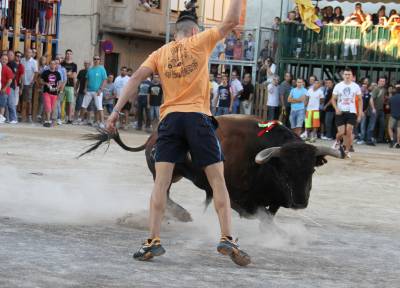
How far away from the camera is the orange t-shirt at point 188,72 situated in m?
6.36

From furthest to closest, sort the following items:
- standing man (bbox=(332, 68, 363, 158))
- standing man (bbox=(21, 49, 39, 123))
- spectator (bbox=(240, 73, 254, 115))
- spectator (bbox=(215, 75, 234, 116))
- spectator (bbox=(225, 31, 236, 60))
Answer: spectator (bbox=(225, 31, 236, 60)) → spectator (bbox=(240, 73, 254, 115)) → spectator (bbox=(215, 75, 234, 116)) → standing man (bbox=(21, 49, 39, 123)) → standing man (bbox=(332, 68, 363, 158))

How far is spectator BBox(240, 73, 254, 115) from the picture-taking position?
91.8 feet

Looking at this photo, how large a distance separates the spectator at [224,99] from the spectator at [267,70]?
8.29 ft

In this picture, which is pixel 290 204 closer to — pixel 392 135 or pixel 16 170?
pixel 16 170

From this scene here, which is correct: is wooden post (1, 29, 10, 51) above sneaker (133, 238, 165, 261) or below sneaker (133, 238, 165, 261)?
above

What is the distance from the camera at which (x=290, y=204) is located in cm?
779

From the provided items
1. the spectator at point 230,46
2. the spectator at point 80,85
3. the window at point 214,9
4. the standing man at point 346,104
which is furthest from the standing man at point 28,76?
the window at point 214,9

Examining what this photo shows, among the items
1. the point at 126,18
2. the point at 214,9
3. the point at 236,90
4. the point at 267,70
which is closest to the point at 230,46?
the point at 267,70

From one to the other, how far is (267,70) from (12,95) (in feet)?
29.5

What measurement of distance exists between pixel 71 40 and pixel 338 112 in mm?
20446

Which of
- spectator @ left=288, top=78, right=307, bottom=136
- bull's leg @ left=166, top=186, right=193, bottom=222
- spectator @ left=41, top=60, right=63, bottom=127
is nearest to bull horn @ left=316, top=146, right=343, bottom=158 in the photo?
bull's leg @ left=166, top=186, right=193, bottom=222

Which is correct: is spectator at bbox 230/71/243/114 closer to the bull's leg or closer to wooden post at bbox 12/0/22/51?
wooden post at bbox 12/0/22/51

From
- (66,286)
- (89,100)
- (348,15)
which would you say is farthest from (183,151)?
(348,15)

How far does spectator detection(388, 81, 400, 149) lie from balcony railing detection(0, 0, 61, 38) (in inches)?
392
